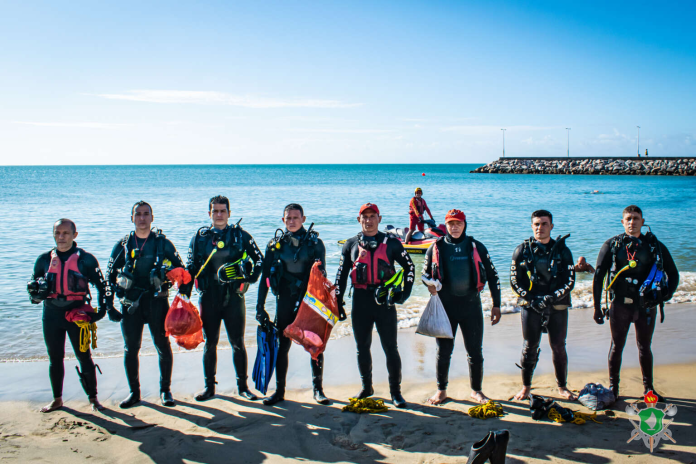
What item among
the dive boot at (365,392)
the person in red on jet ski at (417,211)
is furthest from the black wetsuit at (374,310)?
the person in red on jet ski at (417,211)

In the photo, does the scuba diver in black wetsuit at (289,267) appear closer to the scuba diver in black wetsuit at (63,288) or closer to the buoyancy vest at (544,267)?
the scuba diver in black wetsuit at (63,288)

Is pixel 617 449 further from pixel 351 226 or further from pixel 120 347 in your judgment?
pixel 351 226

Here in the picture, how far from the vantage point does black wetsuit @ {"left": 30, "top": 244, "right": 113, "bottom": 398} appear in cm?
410

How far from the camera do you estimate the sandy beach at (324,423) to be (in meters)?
3.45

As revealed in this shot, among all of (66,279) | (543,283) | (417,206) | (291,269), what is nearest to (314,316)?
(291,269)

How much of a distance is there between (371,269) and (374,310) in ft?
1.16

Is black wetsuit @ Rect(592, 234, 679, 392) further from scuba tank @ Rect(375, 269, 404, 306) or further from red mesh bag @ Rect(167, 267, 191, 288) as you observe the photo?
red mesh bag @ Rect(167, 267, 191, 288)

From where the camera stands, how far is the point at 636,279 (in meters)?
4.04

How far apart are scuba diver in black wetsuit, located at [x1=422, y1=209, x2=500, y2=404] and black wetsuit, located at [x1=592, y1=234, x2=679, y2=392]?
3.09 ft

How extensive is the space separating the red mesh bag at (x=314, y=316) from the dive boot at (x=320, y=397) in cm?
51

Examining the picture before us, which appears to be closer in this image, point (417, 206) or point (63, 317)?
point (63, 317)

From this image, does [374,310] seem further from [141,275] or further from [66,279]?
[66,279]

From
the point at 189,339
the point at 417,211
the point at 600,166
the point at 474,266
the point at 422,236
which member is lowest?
the point at 189,339

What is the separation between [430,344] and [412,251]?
25.3 feet
